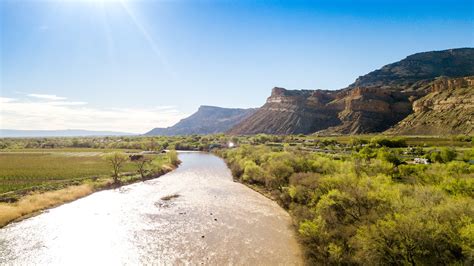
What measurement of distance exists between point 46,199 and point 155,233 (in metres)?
17.2

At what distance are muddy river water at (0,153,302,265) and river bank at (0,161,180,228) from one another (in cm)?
114

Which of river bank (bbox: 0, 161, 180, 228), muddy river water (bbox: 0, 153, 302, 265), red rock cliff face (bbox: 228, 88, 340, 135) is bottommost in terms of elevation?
muddy river water (bbox: 0, 153, 302, 265)

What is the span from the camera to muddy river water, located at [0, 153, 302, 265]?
2097 cm

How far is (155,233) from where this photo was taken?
25562mm

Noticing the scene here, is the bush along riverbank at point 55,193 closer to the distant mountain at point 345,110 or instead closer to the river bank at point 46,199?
the river bank at point 46,199

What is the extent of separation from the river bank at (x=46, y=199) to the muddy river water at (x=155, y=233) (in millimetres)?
1144

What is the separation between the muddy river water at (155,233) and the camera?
2097cm

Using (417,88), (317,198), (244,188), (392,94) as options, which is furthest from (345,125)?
(317,198)

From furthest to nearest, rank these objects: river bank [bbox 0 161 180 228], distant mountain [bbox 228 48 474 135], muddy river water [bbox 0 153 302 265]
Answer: distant mountain [bbox 228 48 474 135] < river bank [bbox 0 161 180 228] < muddy river water [bbox 0 153 302 265]

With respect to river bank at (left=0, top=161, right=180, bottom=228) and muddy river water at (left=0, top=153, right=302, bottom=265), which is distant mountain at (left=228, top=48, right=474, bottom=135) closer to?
muddy river water at (left=0, top=153, right=302, bottom=265)

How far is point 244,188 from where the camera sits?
1758 inches

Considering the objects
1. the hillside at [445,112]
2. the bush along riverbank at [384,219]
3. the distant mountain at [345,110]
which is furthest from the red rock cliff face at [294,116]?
the bush along riverbank at [384,219]

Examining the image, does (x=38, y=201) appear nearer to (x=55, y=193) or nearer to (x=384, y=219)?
(x=55, y=193)

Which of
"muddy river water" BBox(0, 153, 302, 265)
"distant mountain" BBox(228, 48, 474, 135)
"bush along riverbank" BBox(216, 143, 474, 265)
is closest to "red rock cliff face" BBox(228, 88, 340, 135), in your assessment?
"distant mountain" BBox(228, 48, 474, 135)
